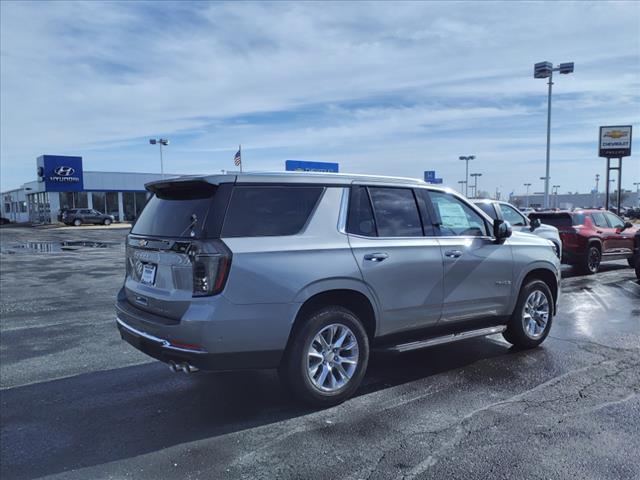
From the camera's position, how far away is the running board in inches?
184

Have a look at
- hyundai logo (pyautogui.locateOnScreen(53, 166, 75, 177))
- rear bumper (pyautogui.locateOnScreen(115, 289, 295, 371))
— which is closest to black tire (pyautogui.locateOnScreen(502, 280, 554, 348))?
rear bumper (pyautogui.locateOnScreen(115, 289, 295, 371))

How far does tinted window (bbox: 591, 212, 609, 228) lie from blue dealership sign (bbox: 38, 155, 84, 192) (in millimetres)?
47325

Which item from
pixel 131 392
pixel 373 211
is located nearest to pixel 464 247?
pixel 373 211

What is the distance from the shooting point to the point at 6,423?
4.19 metres

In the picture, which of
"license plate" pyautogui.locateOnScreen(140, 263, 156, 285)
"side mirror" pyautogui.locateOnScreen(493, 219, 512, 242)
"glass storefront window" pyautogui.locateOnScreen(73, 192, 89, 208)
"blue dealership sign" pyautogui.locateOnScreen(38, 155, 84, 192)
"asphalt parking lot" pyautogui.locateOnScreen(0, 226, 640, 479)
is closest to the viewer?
"asphalt parking lot" pyautogui.locateOnScreen(0, 226, 640, 479)

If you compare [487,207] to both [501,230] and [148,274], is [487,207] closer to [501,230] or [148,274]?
[501,230]

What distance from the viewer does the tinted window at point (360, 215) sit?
14.8ft

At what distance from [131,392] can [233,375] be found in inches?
38.6

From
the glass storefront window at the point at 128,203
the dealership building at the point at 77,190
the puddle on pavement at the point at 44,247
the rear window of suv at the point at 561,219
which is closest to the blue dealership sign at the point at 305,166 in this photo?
the puddle on pavement at the point at 44,247

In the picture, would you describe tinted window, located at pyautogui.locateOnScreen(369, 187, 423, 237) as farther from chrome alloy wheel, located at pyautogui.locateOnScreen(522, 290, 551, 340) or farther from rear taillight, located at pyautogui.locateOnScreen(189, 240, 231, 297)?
chrome alloy wheel, located at pyautogui.locateOnScreen(522, 290, 551, 340)

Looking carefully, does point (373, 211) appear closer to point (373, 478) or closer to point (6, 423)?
point (373, 478)

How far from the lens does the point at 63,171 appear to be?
4878 centimetres

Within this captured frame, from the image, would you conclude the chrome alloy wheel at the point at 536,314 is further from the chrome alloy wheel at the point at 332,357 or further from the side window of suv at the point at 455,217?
the chrome alloy wheel at the point at 332,357

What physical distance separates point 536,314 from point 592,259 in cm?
810
